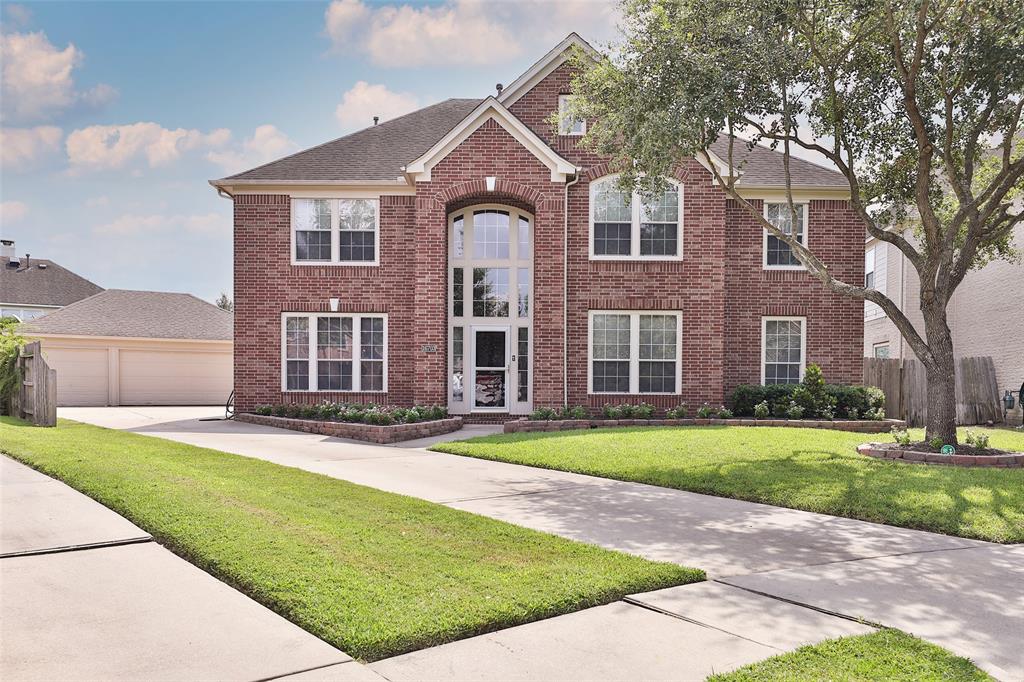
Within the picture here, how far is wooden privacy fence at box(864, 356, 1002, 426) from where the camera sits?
18781 mm

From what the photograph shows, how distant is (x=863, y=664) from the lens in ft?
12.2

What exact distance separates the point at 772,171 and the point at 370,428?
12837 mm

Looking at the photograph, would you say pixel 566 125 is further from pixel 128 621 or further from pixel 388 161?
pixel 128 621

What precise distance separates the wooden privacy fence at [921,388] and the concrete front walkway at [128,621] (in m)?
18.3

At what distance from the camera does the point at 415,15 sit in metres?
14.6

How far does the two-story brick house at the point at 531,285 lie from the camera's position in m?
18.5

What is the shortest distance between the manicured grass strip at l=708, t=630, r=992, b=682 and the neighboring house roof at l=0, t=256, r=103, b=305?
48033 millimetres

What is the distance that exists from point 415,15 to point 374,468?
9166mm

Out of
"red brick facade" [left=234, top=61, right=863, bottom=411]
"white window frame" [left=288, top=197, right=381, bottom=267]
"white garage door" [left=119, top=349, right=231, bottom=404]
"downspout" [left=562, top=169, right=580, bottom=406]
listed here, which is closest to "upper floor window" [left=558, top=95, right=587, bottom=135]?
"red brick facade" [left=234, top=61, right=863, bottom=411]

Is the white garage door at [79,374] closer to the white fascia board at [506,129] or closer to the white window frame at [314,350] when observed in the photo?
the white window frame at [314,350]

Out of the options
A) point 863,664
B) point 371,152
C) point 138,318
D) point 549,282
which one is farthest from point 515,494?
point 138,318

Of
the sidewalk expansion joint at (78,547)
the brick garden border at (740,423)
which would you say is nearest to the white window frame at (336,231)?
the brick garden border at (740,423)

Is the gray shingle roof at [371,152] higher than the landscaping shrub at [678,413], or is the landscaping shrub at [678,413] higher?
the gray shingle roof at [371,152]

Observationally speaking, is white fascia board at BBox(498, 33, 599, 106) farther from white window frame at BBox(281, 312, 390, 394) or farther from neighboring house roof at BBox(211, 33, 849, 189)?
white window frame at BBox(281, 312, 390, 394)
